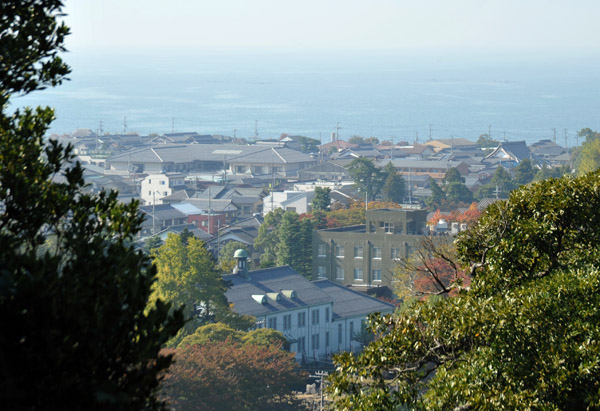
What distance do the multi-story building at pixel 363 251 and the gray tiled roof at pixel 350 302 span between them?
4312mm

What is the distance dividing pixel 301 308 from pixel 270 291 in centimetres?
139

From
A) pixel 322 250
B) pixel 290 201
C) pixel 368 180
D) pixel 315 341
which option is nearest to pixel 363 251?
pixel 322 250

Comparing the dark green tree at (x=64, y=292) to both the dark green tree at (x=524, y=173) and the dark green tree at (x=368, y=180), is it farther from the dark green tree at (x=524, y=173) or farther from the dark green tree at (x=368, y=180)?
the dark green tree at (x=524, y=173)

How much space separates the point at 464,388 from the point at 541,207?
193 cm

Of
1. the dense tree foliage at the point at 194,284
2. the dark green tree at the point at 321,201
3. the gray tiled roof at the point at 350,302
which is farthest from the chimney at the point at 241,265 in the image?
the dark green tree at the point at 321,201

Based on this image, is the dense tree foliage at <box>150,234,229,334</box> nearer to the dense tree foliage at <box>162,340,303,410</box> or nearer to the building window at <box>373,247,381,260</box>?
the dense tree foliage at <box>162,340,303,410</box>

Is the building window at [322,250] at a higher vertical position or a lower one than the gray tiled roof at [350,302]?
higher

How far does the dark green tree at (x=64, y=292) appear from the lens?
8.88 feet

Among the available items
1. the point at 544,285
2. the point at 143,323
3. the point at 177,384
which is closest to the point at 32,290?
the point at 143,323

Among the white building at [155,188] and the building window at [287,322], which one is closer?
the building window at [287,322]

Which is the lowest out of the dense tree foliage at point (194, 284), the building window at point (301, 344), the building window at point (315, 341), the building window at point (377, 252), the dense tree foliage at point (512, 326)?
the building window at point (315, 341)

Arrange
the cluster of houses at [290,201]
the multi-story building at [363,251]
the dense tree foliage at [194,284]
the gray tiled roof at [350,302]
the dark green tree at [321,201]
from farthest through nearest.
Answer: the dark green tree at [321,201] → the multi-story building at [363,251] → the gray tiled roof at [350,302] → the cluster of houses at [290,201] → the dense tree foliage at [194,284]

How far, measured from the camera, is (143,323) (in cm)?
299

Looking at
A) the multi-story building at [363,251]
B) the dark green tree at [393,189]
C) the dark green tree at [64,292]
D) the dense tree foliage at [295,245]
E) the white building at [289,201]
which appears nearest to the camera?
the dark green tree at [64,292]
